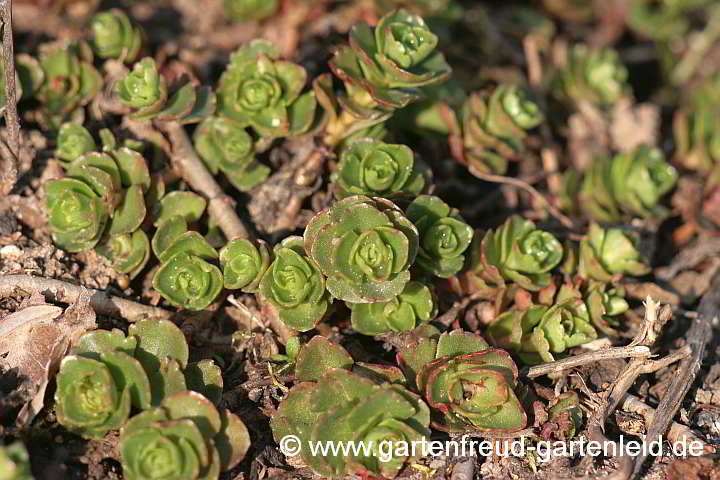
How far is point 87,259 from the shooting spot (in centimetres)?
286

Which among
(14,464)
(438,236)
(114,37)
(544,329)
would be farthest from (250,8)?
(14,464)

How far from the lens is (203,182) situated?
120 inches

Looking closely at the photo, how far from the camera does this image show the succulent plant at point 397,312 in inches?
104

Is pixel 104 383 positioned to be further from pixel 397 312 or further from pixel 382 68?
pixel 382 68

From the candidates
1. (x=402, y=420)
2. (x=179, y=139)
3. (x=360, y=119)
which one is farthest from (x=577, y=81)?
(x=402, y=420)

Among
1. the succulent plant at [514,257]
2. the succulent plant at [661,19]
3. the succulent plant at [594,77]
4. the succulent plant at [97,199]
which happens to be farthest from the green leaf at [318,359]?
the succulent plant at [661,19]

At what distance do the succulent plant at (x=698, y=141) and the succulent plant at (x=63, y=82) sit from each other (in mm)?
2976

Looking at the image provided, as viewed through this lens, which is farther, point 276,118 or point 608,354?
point 276,118

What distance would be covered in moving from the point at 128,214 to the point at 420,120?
142 cm

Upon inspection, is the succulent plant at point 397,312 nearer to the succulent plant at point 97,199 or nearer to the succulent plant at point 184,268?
the succulent plant at point 184,268

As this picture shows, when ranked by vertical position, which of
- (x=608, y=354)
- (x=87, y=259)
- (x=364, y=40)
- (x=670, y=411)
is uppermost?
(x=364, y=40)

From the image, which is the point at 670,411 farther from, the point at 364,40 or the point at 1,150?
the point at 1,150

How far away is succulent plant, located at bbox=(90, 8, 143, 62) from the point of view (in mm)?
3279

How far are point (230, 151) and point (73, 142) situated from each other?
63cm
